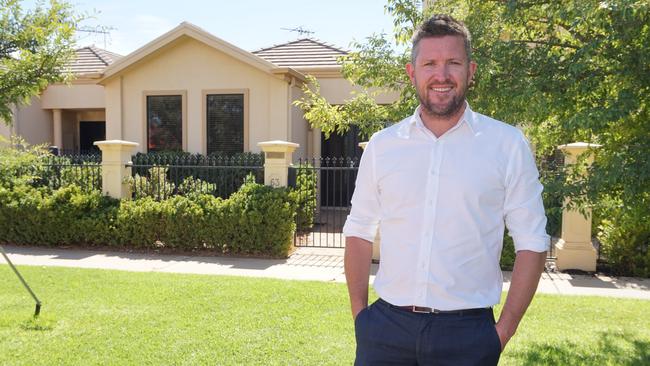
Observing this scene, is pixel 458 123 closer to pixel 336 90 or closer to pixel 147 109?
pixel 336 90

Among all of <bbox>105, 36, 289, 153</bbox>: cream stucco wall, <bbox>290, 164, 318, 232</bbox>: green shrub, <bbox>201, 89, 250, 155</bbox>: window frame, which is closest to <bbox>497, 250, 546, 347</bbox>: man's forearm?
<bbox>290, 164, 318, 232</bbox>: green shrub

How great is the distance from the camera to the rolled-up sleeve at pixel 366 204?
2.39 meters

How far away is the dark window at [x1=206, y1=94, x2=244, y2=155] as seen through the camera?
14.0m

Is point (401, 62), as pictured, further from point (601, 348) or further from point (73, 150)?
point (73, 150)

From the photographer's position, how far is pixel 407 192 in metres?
2.22

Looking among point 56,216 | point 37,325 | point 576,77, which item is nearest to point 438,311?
point 576,77

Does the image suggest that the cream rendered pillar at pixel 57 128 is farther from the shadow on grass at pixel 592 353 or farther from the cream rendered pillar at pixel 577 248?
the shadow on grass at pixel 592 353

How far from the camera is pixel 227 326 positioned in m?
5.34

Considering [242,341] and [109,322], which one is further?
[109,322]

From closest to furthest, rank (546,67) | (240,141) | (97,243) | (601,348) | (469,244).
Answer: (469,244) → (546,67) → (601,348) → (97,243) → (240,141)

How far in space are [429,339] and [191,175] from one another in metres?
10.4

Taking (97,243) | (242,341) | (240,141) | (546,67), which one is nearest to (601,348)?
(546,67)

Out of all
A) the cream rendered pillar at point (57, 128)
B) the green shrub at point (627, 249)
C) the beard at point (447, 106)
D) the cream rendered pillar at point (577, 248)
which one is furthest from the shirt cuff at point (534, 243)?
the cream rendered pillar at point (57, 128)

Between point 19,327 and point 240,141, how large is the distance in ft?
29.6
